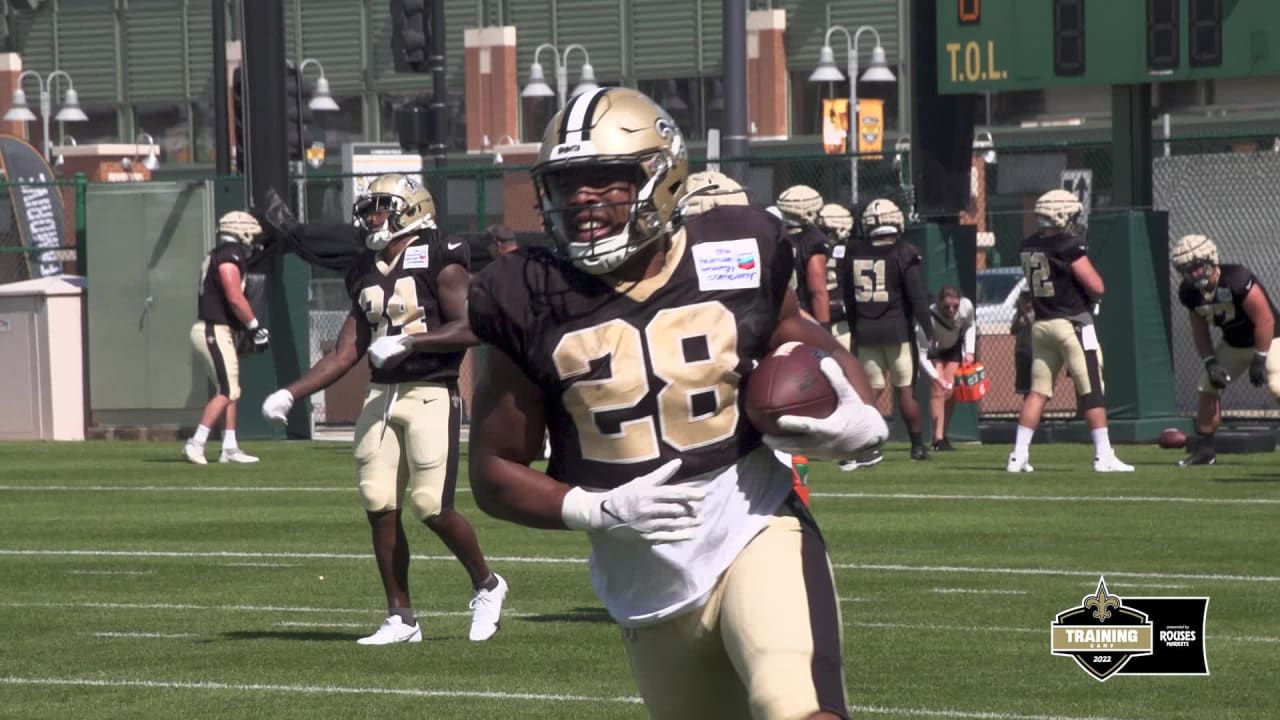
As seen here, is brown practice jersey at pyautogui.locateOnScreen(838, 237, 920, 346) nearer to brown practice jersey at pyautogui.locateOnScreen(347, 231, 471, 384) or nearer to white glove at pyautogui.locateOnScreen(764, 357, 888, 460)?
brown practice jersey at pyautogui.locateOnScreen(347, 231, 471, 384)

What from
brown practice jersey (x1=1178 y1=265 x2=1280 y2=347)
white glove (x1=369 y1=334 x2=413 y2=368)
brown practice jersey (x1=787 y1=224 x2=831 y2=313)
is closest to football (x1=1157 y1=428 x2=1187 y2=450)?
brown practice jersey (x1=1178 y1=265 x2=1280 y2=347)

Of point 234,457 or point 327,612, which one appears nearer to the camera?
point 327,612

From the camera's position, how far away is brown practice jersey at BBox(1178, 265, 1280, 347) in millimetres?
16703

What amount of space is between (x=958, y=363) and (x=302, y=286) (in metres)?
7.17

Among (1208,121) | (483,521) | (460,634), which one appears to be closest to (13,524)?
(483,521)

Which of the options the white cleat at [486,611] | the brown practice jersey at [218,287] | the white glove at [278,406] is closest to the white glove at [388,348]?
the white glove at [278,406]

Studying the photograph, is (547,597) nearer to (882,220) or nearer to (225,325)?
(882,220)

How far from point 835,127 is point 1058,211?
2529cm

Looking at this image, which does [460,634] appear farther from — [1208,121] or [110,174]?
[110,174]

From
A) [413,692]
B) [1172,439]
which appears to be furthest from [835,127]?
[413,692]

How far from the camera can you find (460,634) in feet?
34.7

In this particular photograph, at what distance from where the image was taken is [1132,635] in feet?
31.9

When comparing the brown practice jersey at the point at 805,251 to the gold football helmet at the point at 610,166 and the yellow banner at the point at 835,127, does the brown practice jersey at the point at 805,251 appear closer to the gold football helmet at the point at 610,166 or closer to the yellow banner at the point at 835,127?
the gold football helmet at the point at 610,166

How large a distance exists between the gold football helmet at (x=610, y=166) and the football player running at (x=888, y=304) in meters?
13.8
